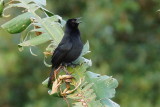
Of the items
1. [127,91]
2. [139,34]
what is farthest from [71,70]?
[139,34]

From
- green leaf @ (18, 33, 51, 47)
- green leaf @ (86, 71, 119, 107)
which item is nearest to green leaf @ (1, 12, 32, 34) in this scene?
green leaf @ (18, 33, 51, 47)

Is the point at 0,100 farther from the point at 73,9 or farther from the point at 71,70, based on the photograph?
the point at 71,70

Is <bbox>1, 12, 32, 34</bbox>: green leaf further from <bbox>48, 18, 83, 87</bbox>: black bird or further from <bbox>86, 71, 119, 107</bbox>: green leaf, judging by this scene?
<bbox>86, 71, 119, 107</bbox>: green leaf

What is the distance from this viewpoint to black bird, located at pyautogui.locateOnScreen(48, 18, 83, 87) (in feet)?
10.6

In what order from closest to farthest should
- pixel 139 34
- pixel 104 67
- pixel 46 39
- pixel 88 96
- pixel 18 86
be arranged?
pixel 88 96 < pixel 46 39 < pixel 104 67 < pixel 18 86 < pixel 139 34

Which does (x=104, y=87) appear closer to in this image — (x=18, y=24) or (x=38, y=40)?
(x=38, y=40)

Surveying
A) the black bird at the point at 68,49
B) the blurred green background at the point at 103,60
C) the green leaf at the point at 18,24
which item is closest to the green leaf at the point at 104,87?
the black bird at the point at 68,49

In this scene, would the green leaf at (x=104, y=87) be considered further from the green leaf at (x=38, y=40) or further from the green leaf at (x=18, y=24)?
the green leaf at (x=18, y=24)

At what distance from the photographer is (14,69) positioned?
29.6 ft

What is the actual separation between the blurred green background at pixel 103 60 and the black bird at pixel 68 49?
504 centimetres

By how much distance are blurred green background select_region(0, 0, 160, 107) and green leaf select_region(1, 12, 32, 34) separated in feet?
17.0

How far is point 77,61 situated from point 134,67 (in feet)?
21.9

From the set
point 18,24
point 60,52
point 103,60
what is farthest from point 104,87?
point 103,60

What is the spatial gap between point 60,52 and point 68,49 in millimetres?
73
